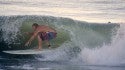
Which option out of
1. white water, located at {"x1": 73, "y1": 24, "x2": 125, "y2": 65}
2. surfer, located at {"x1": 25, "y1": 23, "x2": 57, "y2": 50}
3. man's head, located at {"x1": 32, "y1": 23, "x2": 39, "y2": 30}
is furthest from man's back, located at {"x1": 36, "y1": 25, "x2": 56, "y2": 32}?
white water, located at {"x1": 73, "y1": 24, "x2": 125, "y2": 65}

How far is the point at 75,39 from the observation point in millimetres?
13719

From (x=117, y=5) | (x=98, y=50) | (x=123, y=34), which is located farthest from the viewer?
(x=117, y=5)

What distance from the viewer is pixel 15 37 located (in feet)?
44.3

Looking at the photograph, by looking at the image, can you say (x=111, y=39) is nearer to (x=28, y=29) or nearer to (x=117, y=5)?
(x=28, y=29)

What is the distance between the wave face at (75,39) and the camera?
12484mm

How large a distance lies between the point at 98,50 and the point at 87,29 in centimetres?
180

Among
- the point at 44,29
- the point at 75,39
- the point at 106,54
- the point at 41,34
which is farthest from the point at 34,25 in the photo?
the point at 106,54

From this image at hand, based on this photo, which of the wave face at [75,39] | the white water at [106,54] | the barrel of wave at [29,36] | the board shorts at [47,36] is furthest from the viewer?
the barrel of wave at [29,36]

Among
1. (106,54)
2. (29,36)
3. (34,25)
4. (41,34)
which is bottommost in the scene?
(106,54)

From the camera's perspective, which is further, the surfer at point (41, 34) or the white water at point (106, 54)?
the surfer at point (41, 34)

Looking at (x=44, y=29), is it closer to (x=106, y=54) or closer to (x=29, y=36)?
(x=29, y=36)

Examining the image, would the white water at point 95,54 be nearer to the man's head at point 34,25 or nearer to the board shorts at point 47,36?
the board shorts at point 47,36

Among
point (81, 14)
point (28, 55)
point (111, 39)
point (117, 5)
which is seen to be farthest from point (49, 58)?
point (117, 5)

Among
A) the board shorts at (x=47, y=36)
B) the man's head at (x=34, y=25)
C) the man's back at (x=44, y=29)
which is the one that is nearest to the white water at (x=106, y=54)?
the board shorts at (x=47, y=36)
